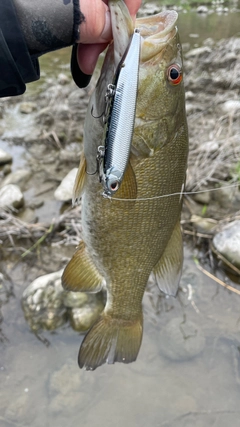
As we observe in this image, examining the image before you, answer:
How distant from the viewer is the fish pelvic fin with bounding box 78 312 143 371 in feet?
6.62

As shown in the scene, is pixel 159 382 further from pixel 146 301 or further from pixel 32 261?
pixel 32 261

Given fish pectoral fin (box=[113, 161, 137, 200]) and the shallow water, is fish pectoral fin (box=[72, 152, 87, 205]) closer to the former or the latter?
fish pectoral fin (box=[113, 161, 137, 200])

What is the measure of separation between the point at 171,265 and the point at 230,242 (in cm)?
163

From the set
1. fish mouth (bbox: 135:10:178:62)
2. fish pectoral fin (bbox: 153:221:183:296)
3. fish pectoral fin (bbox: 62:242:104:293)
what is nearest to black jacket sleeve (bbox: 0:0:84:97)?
fish mouth (bbox: 135:10:178:62)

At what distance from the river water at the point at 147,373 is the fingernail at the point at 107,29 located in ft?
7.21

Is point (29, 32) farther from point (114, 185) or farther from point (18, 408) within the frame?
point (18, 408)

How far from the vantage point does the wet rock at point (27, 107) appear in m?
6.49

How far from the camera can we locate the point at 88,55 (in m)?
1.71


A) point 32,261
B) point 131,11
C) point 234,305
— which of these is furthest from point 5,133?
point 131,11

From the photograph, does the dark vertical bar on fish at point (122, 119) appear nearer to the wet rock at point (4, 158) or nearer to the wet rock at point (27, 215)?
the wet rock at point (27, 215)

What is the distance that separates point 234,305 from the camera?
3.20 m

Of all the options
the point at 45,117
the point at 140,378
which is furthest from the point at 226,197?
the point at 45,117

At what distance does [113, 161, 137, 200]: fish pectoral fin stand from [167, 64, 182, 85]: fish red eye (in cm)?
37

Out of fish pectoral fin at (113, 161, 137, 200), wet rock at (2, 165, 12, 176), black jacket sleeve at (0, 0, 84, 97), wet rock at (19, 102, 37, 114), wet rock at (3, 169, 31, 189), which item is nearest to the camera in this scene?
black jacket sleeve at (0, 0, 84, 97)
